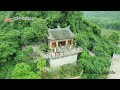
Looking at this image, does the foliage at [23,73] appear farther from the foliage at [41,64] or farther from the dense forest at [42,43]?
the foliage at [41,64]

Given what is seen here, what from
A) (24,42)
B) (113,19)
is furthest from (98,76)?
(24,42)

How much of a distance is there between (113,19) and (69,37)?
3.63 feet

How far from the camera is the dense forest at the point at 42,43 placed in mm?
7047

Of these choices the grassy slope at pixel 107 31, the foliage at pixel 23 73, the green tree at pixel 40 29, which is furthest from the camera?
the grassy slope at pixel 107 31

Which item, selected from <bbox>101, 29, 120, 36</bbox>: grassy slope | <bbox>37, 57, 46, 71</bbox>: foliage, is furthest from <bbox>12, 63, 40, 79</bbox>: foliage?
<bbox>101, 29, 120, 36</bbox>: grassy slope

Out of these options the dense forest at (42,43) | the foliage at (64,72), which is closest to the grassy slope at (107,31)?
the dense forest at (42,43)

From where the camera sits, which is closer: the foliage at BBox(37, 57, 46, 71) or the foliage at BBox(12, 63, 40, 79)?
the foliage at BBox(12, 63, 40, 79)

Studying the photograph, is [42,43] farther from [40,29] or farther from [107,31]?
[107,31]

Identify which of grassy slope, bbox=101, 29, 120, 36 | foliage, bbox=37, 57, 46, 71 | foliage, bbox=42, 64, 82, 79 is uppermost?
grassy slope, bbox=101, 29, 120, 36

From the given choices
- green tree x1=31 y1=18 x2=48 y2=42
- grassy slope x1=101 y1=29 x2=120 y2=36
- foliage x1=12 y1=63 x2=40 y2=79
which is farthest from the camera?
grassy slope x1=101 y1=29 x2=120 y2=36

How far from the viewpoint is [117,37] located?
298 inches

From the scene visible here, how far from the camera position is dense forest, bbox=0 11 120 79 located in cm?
705

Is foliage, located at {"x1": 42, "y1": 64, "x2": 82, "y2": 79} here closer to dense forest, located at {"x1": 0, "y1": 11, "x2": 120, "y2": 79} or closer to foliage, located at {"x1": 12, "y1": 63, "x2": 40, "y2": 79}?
dense forest, located at {"x1": 0, "y1": 11, "x2": 120, "y2": 79}
